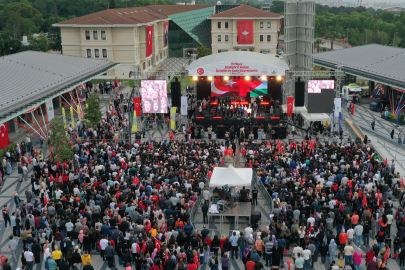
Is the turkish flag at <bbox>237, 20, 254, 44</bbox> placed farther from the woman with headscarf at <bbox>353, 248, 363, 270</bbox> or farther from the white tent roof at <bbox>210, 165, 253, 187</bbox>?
the woman with headscarf at <bbox>353, 248, 363, 270</bbox>

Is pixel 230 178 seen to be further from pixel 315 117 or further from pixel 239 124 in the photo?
pixel 315 117

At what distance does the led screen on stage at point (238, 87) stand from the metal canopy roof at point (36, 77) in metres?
11.3

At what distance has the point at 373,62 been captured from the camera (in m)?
45.8

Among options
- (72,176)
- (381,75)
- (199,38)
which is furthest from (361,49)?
(72,176)

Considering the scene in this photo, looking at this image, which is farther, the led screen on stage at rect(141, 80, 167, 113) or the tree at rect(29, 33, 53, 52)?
the tree at rect(29, 33, 53, 52)

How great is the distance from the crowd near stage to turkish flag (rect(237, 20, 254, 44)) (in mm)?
31215

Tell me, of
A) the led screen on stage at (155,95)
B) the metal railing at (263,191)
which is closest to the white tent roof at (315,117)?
the led screen on stage at (155,95)

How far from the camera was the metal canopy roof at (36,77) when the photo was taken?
28.9 metres

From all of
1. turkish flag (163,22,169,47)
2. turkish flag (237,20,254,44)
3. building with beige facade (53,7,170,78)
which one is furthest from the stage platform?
turkish flag (163,22,169,47)

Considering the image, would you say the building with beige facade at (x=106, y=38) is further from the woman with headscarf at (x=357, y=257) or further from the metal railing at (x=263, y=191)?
the woman with headscarf at (x=357, y=257)

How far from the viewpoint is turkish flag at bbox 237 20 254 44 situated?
69188 millimetres

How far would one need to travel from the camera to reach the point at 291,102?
34.8m

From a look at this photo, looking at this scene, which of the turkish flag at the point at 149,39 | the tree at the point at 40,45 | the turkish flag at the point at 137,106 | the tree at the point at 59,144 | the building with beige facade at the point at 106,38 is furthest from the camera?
the tree at the point at 40,45

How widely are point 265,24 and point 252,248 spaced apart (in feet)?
188
